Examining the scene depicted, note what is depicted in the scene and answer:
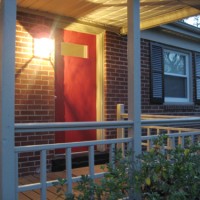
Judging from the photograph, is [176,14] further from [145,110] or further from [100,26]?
[145,110]

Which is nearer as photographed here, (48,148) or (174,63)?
(48,148)

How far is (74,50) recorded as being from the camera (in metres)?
5.31

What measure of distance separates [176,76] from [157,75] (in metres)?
0.89

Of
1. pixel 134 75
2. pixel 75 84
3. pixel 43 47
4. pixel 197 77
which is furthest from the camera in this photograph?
pixel 197 77

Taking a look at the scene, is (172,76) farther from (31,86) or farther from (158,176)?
(158,176)

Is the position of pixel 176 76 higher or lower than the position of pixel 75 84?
higher

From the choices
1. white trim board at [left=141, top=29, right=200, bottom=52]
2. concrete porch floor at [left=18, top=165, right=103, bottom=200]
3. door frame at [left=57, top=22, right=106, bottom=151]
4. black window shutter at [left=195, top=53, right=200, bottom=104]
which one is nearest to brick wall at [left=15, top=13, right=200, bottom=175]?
concrete porch floor at [left=18, top=165, right=103, bottom=200]

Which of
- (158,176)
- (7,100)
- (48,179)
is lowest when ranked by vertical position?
(48,179)

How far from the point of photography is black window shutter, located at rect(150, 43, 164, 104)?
21.0 ft

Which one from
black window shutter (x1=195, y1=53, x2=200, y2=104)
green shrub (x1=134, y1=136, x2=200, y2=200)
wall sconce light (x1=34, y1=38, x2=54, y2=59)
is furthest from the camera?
black window shutter (x1=195, y1=53, x2=200, y2=104)

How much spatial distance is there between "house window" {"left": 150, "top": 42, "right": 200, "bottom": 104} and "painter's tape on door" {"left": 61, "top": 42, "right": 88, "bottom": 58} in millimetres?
1628

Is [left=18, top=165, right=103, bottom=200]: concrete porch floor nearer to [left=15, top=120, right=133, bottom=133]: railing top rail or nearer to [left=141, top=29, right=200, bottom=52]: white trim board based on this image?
[left=15, top=120, right=133, bottom=133]: railing top rail

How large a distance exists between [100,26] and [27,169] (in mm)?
2670

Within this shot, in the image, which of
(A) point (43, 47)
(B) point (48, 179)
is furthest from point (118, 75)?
(B) point (48, 179)
